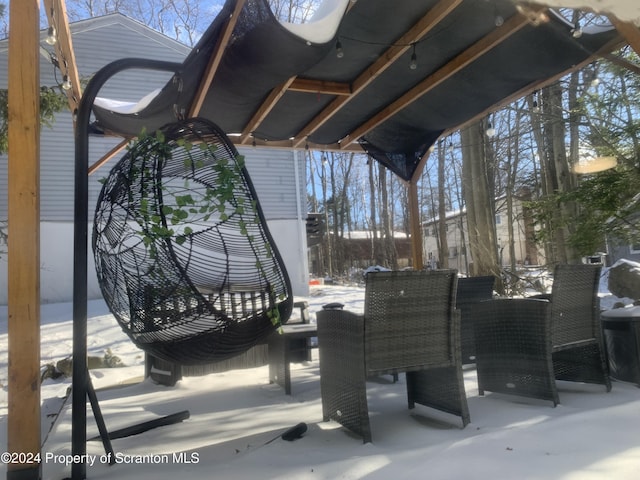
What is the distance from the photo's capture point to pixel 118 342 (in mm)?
6773

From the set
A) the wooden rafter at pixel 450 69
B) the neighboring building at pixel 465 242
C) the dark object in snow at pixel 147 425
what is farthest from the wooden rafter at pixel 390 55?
the neighboring building at pixel 465 242

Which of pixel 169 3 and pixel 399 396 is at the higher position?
pixel 169 3

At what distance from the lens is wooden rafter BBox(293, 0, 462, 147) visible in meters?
2.81

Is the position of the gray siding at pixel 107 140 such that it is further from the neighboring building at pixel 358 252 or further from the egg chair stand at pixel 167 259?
the neighboring building at pixel 358 252

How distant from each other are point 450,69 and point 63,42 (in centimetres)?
257

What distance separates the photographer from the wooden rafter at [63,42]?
9.19 ft

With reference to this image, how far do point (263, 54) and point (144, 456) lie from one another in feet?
7.21

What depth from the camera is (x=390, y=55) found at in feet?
10.8

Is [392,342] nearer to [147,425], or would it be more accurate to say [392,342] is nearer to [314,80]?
[147,425]

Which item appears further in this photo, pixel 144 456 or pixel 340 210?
pixel 340 210

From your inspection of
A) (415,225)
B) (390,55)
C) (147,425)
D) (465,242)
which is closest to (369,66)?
(390,55)

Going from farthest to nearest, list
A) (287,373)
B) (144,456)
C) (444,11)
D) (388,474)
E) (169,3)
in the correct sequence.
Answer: (169,3), (287,373), (444,11), (144,456), (388,474)

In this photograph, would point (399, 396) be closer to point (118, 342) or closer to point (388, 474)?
point (388, 474)

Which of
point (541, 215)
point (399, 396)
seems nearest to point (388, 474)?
point (399, 396)
